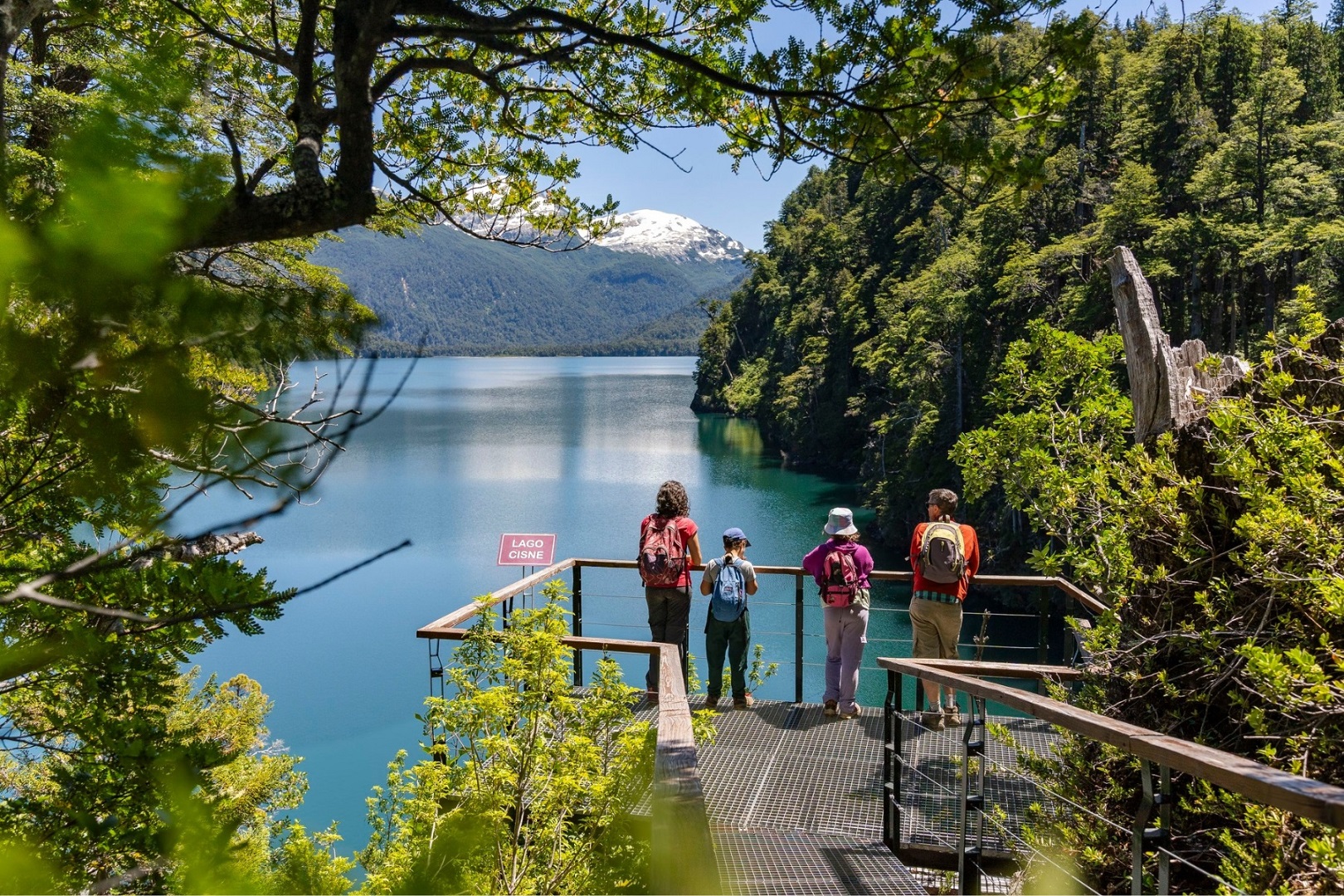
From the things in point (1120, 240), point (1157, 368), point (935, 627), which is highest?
point (1120, 240)

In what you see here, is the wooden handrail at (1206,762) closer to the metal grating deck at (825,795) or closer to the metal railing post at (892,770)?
the metal railing post at (892,770)

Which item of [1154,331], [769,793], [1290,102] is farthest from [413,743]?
[1290,102]

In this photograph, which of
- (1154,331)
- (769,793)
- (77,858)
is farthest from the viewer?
(769,793)

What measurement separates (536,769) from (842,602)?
233 cm

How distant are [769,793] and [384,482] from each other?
Answer: 34.5 meters

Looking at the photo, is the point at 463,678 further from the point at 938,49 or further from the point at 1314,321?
the point at 1314,321

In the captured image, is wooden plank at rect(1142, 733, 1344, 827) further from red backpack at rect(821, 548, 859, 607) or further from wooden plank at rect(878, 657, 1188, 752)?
red backpack at rect(821, 548, 859, 607)

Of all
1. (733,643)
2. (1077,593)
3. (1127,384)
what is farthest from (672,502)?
(1127,384)

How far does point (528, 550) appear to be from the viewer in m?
5.81

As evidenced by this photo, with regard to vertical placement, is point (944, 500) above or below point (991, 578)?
above

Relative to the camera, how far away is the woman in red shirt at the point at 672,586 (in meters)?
4.75

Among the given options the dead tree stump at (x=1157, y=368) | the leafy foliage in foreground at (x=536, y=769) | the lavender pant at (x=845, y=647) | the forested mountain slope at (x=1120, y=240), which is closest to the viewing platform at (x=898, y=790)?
the lavender pant at (x=845, y=647)

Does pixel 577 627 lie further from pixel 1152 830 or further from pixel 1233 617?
pixel 1152 830

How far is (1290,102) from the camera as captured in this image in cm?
2025
